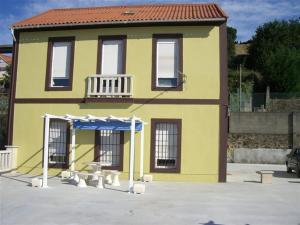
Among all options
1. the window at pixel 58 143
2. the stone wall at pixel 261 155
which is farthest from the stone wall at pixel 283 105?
the window at pixel 58 143

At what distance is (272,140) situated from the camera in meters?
34.3

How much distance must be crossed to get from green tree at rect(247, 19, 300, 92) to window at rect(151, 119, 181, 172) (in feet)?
106

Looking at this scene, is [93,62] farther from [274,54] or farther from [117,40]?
[274,54]

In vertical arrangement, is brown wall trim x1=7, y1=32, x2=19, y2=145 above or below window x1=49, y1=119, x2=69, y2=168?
above

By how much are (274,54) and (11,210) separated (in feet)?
152

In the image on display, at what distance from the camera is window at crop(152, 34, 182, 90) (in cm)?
1745

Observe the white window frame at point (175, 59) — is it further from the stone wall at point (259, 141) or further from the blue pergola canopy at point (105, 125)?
the stone wall at point (259, 141)

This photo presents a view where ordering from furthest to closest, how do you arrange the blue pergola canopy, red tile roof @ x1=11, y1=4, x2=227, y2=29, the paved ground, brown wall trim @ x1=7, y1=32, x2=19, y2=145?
brown wall trim @ x1=7, y1=32, x2=19, y2=145 < red tile roof @ x1=11, y1=4, x2=227, y2=29 < the blue pergola canopy < the paved ground

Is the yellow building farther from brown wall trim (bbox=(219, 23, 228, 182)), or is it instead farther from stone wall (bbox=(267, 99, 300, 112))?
stone wall (bbox=(267, 99, 300, 112))

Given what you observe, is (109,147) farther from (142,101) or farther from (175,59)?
(175,59)

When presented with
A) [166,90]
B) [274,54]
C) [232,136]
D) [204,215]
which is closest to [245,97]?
[232,136]

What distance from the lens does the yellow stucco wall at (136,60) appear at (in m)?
17.2

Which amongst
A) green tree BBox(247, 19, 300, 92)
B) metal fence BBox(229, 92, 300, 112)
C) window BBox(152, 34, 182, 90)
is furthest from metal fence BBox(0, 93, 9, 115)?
green tree BBox(247, 19, 300, 92)

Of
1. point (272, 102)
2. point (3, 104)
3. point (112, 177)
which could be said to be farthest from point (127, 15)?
point (272, 102)
